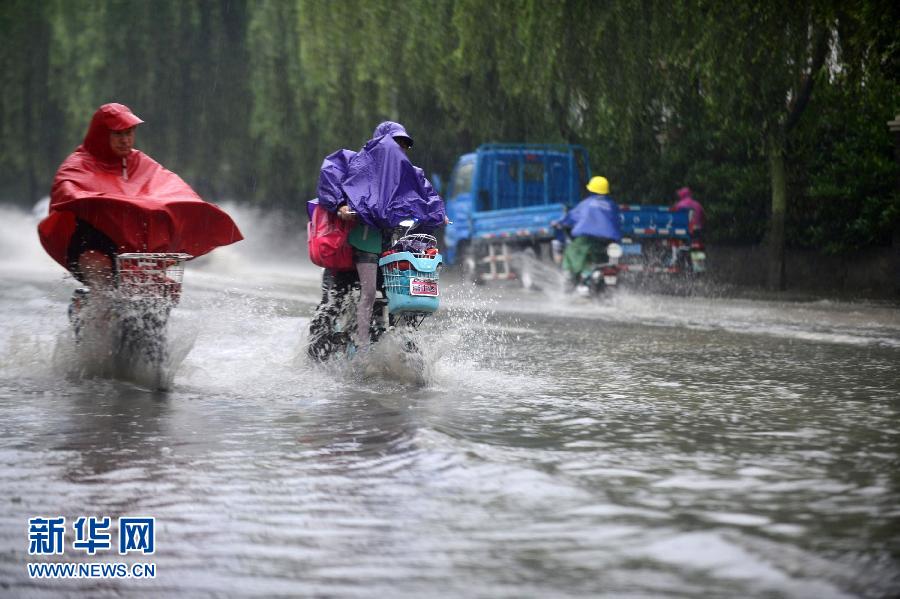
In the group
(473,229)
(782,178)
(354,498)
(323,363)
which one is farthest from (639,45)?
(354,498)

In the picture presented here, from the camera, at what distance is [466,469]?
601 centimetres

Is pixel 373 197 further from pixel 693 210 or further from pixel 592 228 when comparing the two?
pixel 693 210

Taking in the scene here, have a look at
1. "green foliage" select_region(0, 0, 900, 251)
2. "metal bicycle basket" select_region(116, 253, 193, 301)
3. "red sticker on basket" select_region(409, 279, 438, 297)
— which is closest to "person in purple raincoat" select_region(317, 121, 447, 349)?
"red sticker on basket" select_region(409, 279, 438, 297)

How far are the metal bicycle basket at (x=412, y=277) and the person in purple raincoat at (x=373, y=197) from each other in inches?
7.1

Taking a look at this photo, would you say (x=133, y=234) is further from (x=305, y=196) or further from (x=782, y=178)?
(x=305, y=196)

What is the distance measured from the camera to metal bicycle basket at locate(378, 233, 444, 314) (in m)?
9.12

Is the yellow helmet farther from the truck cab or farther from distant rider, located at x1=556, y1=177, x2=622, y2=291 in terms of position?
the truck cab

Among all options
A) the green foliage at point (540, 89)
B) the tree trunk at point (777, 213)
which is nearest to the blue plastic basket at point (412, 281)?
the green foliage at point (540, 89)

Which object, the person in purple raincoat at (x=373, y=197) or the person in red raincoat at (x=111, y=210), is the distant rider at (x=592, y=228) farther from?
the person in red raincoat at (x=111, y=210)

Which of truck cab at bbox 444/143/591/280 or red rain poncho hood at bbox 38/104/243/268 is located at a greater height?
truck cab at bbox 444/143/591/280

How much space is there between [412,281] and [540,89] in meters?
16.5

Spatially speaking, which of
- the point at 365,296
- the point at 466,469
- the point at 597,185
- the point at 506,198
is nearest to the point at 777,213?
the point at 597,185

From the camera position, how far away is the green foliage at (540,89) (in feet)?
71.1

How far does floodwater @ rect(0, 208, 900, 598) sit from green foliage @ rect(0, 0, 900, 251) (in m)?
10.2
